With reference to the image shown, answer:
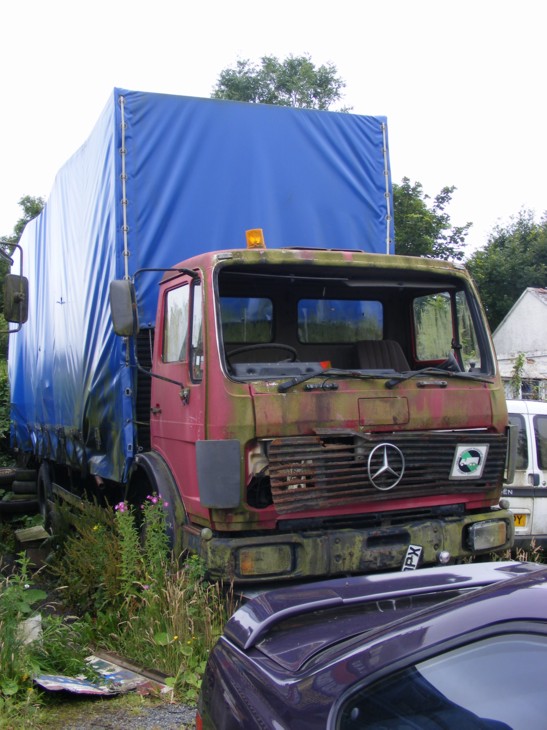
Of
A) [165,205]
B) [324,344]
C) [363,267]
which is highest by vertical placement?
[165,205]

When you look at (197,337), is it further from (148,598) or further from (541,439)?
(541,439)

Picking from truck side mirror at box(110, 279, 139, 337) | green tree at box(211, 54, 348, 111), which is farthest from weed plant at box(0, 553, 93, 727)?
green tree at box(211, 54, 348, 111)

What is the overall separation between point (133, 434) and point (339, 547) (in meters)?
2.02

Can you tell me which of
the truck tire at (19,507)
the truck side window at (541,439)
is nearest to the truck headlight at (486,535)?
the truck side window at (541,439)

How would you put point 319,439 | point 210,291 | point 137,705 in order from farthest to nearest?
point 210,291 → point 319,439 → point 137,705

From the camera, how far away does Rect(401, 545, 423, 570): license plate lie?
4543mm

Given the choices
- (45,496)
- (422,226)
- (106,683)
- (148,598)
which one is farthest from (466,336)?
(422,226)

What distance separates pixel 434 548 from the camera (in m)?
4.65

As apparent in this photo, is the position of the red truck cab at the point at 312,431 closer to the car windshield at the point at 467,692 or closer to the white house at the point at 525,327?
the car windshield at the point at 467,692

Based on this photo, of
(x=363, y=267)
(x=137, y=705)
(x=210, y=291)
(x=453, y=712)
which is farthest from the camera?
(x=363, y=267)

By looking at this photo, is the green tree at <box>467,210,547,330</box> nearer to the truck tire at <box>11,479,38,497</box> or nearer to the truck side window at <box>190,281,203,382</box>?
the truck tire at <box>11,479,38,497</box>

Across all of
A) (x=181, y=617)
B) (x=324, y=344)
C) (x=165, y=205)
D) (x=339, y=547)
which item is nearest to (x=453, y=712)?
(x=339, y=547)

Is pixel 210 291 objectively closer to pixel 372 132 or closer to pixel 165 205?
pixel 165 205

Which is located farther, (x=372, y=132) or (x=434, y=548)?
(x=372, y=132)
